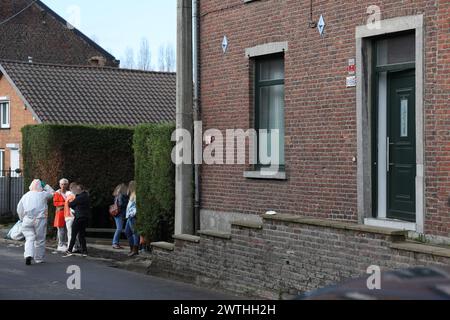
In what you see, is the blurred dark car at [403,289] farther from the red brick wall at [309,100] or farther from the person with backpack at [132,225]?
the person with backpack at [132,225]

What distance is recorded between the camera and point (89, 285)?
45.5ft

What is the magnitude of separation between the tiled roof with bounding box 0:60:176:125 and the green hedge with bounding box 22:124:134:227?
20.7ft

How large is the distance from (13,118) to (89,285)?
789 inches

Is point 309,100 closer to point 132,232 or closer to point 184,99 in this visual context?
point 184,99

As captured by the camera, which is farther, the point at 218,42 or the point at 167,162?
the point at 167,162

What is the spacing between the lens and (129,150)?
24.0 meters

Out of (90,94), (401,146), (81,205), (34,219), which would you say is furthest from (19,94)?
(401,146)

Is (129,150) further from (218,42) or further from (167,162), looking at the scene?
(218,42)

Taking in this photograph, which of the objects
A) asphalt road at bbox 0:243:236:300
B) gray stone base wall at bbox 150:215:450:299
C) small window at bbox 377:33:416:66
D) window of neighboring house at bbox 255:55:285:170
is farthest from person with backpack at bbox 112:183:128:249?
small window at bbox 377:33:416:66

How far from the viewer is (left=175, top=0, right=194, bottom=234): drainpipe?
592 inches

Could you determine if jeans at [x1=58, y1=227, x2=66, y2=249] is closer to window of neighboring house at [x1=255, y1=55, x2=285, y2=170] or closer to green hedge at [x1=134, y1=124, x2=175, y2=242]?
green hedge at [x1=134, y1=124, x2=175, y2=242]

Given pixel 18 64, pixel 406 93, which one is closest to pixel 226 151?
pixel 406 93

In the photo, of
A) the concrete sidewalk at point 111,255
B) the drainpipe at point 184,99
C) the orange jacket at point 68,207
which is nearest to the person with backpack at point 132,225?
the concrete sidewalk at point 111,255

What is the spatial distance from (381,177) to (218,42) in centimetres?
478
